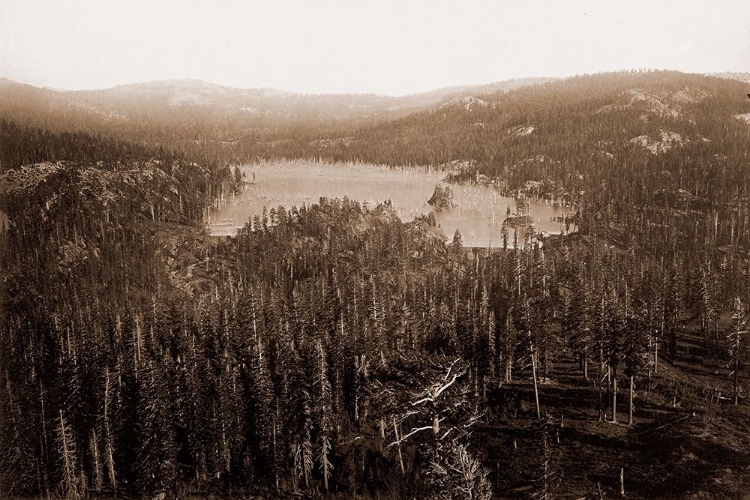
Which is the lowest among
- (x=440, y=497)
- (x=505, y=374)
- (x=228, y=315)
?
(x=505, y=374)

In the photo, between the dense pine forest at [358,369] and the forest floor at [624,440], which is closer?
the forest floor at [624,440]

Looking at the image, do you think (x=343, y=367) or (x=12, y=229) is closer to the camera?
(x=343, y=367)

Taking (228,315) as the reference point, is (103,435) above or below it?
below

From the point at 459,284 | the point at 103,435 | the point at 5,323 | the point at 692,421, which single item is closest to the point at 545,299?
the point at 459,284

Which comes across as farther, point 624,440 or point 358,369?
point 358,369

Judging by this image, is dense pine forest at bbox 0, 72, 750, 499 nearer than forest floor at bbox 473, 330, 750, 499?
No

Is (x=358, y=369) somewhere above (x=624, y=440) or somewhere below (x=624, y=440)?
above

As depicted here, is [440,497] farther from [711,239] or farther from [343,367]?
[711,239]

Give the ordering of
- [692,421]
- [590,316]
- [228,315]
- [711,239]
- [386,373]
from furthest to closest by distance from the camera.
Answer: [711,239] → [228,315] → [590,316] → [386,373] → [692,421]
